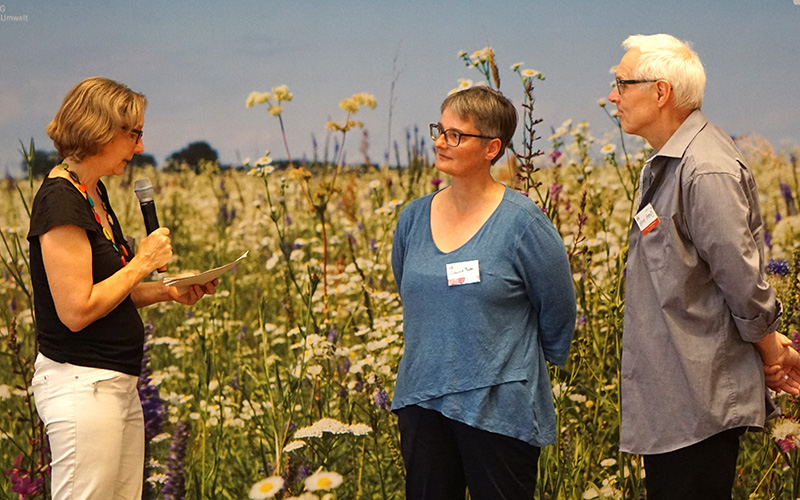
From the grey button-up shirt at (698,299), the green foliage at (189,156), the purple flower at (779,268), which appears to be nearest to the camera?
the grey button-up shirt at (698,299)

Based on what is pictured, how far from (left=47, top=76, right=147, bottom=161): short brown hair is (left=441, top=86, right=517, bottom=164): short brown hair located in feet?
2.51

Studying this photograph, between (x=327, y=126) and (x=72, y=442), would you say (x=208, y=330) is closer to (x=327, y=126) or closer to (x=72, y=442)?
(x=327, y=126)

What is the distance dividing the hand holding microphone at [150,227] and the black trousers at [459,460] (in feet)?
2.23

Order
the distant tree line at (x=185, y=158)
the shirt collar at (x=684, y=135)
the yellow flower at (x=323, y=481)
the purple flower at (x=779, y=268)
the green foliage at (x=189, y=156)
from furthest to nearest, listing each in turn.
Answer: the green foliage at (x=189, y=156) → the distant tree line at (x=185, y=158) → the purple flower at (x=779, y=268) → the shirt collar at (x=684, y=135) → the yellow flower at (x=323, y=481)

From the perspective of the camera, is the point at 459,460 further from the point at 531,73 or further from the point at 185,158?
the point at 185,158

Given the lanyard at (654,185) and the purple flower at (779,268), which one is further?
the purple flower at (779,268)

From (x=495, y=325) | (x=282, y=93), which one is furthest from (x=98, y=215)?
(x=282, y=93)

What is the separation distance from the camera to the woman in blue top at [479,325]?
173 cm

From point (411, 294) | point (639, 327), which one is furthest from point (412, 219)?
point (639, 327)

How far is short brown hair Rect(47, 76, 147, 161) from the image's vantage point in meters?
1.65

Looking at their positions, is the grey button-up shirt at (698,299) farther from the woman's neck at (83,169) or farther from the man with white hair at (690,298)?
the woman's neck at (83,169)

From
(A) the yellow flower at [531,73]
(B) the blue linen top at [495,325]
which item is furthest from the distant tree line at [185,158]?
(B) the blue linen top at [495,325]

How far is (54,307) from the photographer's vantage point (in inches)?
64.8

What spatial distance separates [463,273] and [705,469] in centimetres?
69
